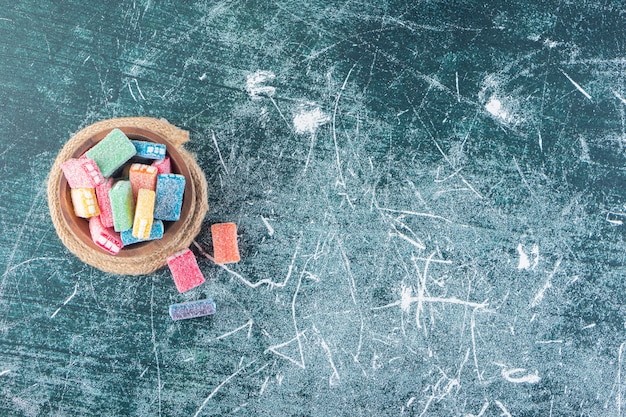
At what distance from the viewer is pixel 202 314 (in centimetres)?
122

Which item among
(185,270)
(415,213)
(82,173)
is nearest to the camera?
(82,173)

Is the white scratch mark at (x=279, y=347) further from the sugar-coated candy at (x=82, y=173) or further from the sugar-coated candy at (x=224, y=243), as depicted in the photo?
the sugar-coated candy at (x=82, y=173)

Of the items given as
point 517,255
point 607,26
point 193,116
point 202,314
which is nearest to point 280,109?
point 193,116

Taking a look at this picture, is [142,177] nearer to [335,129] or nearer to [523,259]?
[335,129]

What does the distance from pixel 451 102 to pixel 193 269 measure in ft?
2.31

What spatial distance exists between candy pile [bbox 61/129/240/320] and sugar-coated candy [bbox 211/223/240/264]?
161 millimetres

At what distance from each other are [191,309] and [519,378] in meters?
0.78

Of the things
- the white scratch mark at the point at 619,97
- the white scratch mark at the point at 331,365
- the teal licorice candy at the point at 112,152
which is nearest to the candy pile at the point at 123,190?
the teal licorice candy at the point at 112,152

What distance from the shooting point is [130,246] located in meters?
1.09

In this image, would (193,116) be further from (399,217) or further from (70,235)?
(399,217)

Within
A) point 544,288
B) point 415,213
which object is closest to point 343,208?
point 415,213

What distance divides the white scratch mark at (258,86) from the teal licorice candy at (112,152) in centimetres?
34

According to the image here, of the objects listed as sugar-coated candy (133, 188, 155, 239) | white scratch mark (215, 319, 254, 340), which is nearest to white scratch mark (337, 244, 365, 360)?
white scratch mark (215, 319, 254, 340)

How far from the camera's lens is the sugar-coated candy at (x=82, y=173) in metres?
1.00
